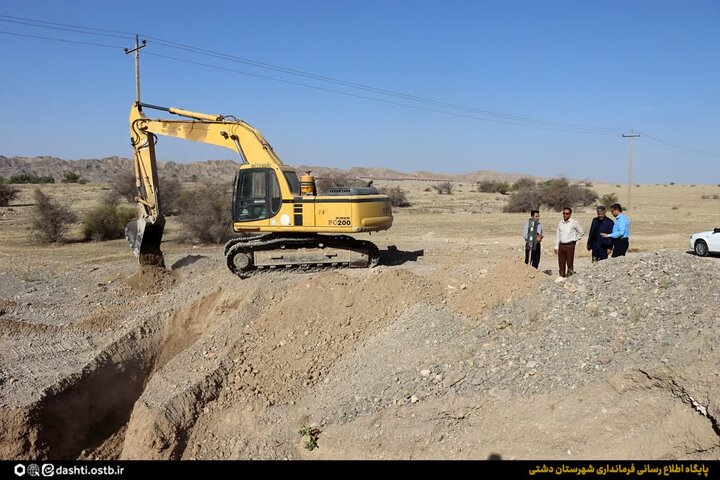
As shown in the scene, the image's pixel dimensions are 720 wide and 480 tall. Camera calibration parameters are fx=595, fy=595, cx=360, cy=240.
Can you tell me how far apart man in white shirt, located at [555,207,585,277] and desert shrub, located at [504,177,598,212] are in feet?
81.7

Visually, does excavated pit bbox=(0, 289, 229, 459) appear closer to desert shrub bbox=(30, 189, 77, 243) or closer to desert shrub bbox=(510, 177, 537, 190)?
desert shrub bbox=(30, 189, 77, 243)

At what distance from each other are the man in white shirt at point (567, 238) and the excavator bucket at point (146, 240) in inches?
338

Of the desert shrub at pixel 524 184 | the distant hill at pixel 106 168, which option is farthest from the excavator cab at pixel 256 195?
the distant hill at pixel 106 168

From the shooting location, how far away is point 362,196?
12414 millimetres

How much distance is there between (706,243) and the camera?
16734 mm

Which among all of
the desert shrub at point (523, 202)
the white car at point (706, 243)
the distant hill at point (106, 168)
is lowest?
the white car at point (706, 243)

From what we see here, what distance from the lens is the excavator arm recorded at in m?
12.9

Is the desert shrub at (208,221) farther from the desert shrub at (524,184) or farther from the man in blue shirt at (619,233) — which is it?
the desert shrub at (524,184)

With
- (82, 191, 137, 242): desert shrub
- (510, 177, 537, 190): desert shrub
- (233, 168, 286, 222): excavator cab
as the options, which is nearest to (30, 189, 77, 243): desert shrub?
(82, 191, 137, 242): desert shrub

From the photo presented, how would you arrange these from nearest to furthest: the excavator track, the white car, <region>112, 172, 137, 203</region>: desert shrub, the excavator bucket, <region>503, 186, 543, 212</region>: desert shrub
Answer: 1. the excavator track
2. the excavator bucket
3. the white car
4. <region>503, 186, 543, 212</region>: desert shrub
5. <region>112, 172, 137, 203</region>: desert shrub

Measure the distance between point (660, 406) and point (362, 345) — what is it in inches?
161

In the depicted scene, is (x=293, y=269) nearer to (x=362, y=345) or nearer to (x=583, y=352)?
(x=362, y=345)

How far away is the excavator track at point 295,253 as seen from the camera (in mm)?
12570
